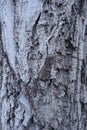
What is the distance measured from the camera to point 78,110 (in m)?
0.93

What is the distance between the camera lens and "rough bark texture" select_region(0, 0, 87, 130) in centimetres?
87

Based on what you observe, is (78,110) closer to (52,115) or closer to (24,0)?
(52,115)

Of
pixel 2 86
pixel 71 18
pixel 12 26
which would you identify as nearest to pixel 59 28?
pixel 71 18

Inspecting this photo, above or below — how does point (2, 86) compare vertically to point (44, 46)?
below

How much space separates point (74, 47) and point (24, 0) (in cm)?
23

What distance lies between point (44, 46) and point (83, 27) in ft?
0.52

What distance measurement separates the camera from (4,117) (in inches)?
37.0

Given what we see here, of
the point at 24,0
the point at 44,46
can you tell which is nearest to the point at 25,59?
the point at 44,46

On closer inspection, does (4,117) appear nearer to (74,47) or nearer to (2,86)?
(2,86)

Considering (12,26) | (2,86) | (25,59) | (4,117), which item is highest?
(12,26)

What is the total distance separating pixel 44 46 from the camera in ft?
2.85

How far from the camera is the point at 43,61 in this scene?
88cm

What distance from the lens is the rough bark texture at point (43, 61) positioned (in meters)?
0.87

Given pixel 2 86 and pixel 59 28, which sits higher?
pixel 59 28
